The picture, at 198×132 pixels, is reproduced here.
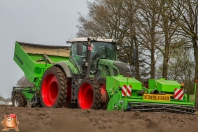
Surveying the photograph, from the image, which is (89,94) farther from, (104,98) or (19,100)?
(19,100)

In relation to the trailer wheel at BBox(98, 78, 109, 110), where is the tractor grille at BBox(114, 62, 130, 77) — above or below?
above

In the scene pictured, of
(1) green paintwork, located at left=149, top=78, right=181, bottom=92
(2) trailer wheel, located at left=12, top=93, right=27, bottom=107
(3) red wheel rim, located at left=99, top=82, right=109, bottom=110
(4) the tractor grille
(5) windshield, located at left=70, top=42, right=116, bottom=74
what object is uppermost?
(5) windshield, located at left=70, top=42, right=116, bottom=74

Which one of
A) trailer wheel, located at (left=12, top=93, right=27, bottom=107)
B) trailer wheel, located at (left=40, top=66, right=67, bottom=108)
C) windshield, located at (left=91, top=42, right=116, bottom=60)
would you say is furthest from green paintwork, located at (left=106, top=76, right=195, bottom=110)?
trailer wheel, located at (left=12, top=93, right=27, bottom=107)

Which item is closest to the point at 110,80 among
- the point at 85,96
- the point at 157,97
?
the point at 85,96

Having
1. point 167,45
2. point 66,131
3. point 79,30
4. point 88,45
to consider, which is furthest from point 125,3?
point 66,131

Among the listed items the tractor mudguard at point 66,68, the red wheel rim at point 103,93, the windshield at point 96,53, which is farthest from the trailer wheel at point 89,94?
the windshield at point 96,53

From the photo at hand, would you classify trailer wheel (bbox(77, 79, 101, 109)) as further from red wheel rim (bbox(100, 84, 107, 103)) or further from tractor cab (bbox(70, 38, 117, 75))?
tractor cab (bbox(70, 38, 117, 75))

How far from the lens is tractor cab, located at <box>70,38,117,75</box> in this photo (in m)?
14.0

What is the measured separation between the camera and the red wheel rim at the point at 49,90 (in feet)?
49.5

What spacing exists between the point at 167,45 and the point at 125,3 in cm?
416

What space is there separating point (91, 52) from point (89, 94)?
151 centimetres

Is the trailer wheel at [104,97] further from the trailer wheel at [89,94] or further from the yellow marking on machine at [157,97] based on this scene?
the yellow marking on machine at [157,97]

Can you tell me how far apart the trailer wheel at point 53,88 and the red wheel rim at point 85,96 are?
2.44 ft

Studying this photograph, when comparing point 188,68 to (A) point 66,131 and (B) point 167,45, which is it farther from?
(A) point 66,131
